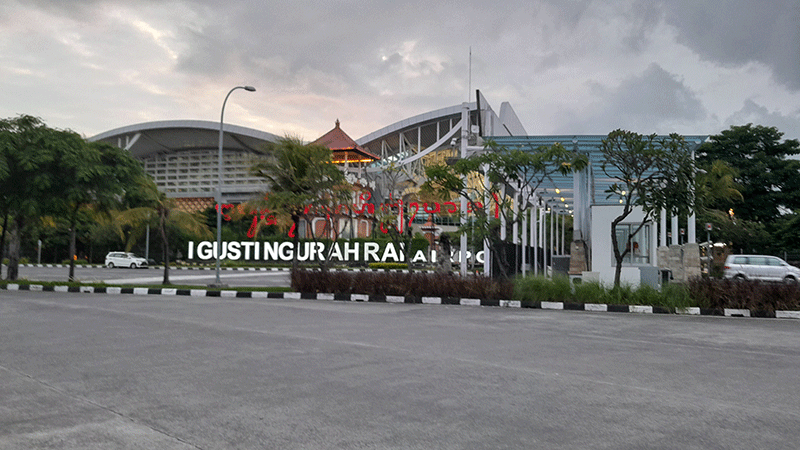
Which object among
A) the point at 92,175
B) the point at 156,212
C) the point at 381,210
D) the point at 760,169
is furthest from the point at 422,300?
the point at 760,169

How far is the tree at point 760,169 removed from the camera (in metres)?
40.7

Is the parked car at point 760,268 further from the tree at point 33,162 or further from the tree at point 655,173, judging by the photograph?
the tree at point 33,162

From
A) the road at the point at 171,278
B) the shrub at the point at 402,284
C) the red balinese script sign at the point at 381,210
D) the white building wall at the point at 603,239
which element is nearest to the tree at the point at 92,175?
the red balinese script sign at the point at 381,210

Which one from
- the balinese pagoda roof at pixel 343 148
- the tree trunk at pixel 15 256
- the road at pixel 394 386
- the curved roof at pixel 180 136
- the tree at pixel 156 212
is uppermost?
the curved roof at pixel 180 136

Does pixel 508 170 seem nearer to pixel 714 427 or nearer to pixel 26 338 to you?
pixel 26 338

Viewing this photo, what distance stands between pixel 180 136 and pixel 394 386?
7338 cm

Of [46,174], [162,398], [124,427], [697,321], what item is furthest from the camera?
[46,174]

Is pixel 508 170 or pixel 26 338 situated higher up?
pixel 508 170

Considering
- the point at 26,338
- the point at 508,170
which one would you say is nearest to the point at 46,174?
the point at 26,338

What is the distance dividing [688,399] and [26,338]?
8431 millimetres

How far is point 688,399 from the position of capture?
5445 millimetres

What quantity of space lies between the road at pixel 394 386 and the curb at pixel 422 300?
102 inches

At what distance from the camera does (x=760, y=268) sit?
28.0 meters

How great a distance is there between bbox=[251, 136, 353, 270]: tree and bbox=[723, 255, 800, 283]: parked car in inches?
662
